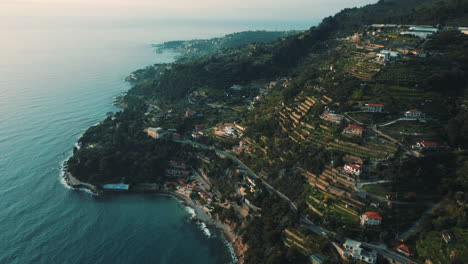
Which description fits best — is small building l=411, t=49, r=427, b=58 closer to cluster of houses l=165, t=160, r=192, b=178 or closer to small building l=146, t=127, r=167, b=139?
cluster of houses l=165, t=160, r=192, b=178

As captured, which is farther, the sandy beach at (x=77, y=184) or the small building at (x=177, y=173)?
the small building at (x=177, y=173)

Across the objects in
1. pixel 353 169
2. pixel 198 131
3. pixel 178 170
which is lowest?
pixel 178 170

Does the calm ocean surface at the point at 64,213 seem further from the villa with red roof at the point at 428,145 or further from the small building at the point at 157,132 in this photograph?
the villa with red roof at the point at 428,145

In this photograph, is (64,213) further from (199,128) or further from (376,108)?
(376,108)

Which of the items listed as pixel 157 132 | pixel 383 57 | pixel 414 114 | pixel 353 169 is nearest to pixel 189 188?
pixel 157 132

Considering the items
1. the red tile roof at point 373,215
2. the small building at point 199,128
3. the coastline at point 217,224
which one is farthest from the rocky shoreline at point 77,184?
the red tile roof at point 373,215

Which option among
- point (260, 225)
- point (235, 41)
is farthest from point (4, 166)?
point (235, 41)
